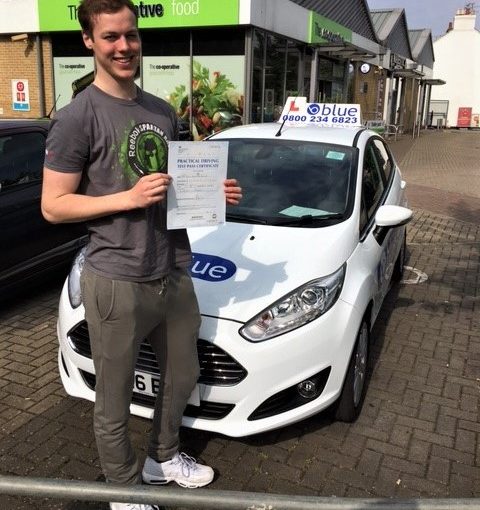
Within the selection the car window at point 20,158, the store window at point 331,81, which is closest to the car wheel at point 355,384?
the car window at point 20,158

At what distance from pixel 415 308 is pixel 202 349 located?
291 centimetres

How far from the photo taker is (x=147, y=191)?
188 centimetres

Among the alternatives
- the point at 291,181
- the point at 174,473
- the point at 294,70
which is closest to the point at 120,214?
the point at 174,473

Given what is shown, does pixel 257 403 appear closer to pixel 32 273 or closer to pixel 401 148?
pixel 32 273

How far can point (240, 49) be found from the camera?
12.9 metres

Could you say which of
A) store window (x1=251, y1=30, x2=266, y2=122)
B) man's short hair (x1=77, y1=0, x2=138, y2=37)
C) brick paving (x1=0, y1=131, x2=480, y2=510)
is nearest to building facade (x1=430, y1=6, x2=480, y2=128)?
store window (x1=251, y1=30, x2=266, y2=122)

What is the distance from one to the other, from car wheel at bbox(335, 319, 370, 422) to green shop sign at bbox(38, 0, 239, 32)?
10.5 metres

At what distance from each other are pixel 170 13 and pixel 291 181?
1057 centimetres

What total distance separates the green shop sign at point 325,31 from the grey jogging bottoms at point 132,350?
1488 centimetres

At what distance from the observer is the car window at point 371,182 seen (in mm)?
3732

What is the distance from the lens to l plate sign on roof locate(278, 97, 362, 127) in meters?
5.01

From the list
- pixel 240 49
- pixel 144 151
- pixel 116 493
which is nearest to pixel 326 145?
pixel 144 151

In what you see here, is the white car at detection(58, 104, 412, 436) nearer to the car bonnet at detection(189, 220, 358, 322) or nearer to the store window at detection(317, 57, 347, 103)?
the car bonnet at detection(189, 220, 358, 322)

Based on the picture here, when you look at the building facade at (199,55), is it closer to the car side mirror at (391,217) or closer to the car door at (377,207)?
the car door at (377,207)
